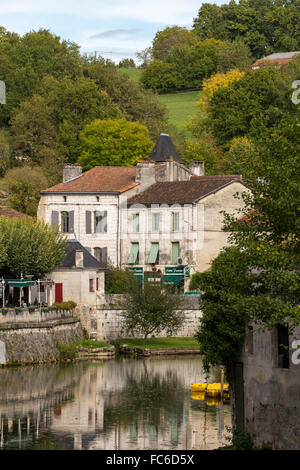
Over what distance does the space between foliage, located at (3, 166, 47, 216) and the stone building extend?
7.60m

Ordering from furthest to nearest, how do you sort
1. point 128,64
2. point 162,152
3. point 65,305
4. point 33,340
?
1. point 128,64
2. point 162,152
3. point 65,305
4. point 33,340

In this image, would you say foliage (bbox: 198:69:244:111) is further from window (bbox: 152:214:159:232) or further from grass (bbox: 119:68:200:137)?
window (bbox: 152:214:159:232)

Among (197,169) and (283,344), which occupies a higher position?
(197,169)

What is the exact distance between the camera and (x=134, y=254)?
3501 inches

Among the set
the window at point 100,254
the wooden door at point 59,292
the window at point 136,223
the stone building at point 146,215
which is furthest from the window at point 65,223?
the wooden door at point 59,292

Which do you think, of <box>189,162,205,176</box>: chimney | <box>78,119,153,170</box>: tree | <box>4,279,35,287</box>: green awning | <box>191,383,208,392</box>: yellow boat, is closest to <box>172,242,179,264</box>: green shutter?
<box>189,162,205,176</box>: chimney

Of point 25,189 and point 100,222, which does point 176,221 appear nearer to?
point 100,222

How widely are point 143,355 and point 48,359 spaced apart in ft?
24.7

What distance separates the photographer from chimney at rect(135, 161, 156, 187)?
3601 inches

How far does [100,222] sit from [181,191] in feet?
24.2

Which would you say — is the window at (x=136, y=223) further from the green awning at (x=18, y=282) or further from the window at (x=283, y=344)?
the window at (x=283, y=344)

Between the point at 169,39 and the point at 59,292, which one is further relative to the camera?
the point at 169,39

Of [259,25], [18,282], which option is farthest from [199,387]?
[259,25]

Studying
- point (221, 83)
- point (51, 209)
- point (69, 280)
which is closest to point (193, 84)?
point (221, 83)
